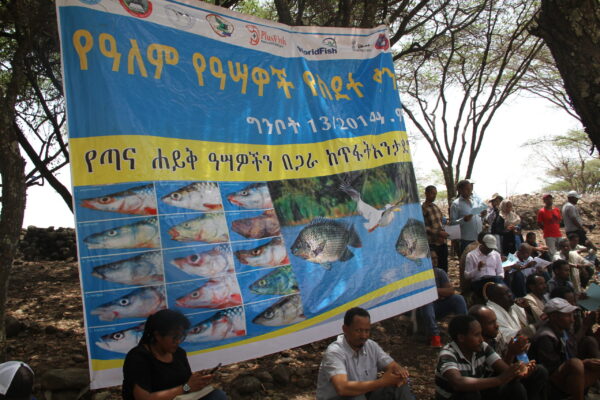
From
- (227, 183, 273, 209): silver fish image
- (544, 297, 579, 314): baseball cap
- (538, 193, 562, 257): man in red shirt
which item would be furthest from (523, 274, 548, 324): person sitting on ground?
(538, 193, 562, 257): man in red shirt

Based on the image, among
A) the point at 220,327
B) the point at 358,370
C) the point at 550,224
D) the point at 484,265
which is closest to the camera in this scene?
the point at 220,327

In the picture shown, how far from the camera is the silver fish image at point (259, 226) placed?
12.4 feet

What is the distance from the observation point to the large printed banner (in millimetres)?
3301

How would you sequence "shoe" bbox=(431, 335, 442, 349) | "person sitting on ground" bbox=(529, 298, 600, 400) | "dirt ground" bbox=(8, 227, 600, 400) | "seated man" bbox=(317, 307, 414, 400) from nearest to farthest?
"seated man" bbox=(317, 307, 414, 400) → "person sitting on ground" bbox=(529, 298, 600, 400) → "dirt ground" bbox=(8, 227, 600, 400) → "shoe" bbox=(431, 335, 442, 349)

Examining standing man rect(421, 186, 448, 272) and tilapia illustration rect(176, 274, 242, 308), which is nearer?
tilapia illustration rect(176, 274, 242, 308)

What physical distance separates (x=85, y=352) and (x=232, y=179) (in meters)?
2.69

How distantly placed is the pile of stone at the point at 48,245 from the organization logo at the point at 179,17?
9.47 metres

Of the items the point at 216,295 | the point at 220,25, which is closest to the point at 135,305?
the point at 216,295

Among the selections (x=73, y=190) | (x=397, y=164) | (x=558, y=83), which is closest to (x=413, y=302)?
(x=397, y=164)

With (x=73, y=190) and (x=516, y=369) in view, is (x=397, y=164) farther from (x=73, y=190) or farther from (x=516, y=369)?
(x=73, y=190)

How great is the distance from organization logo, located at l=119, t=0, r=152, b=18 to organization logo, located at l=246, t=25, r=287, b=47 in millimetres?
865

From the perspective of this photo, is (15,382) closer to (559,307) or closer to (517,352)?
(517,352)

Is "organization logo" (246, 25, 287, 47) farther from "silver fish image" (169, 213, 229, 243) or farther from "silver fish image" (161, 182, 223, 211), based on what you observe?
"silver fish image" (169, 213, 229, 243)

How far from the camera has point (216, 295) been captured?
11.7ft
